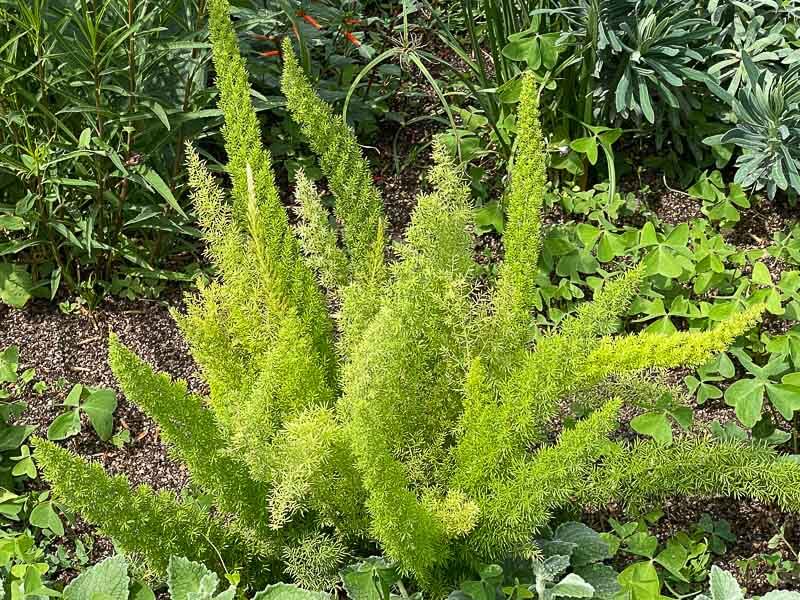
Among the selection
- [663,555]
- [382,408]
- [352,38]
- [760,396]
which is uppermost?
[352,38]

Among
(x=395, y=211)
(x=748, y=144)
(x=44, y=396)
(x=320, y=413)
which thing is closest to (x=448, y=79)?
(x=395, y=211)

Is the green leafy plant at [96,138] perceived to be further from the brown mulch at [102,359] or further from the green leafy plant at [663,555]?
the green leafy plant at [663,555]

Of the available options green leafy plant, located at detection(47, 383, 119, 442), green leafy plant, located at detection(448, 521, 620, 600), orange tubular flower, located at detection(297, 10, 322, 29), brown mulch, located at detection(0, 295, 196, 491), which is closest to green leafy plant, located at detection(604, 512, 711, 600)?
green leafy plant, located at detection(448, 521, 620, 600)

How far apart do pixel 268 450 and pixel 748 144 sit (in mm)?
1452

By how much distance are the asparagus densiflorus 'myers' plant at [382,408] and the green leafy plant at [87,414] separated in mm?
396

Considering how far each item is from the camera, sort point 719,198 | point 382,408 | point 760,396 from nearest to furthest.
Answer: point 382,408
point 760,396
point 719,198

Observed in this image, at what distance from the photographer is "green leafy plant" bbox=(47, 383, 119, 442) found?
2.04 m

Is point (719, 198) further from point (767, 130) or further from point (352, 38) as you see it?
point (352, 38)

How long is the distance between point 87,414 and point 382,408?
31.9 inches

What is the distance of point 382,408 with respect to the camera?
160cm

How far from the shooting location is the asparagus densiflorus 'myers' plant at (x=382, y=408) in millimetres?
1518

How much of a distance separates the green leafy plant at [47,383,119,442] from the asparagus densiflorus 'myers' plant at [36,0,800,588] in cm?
40

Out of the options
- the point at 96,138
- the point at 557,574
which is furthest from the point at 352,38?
the point at 557,574

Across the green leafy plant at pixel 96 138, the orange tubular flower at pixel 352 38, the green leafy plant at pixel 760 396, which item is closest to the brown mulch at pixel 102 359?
the green leafy plant at pixel 96 138
